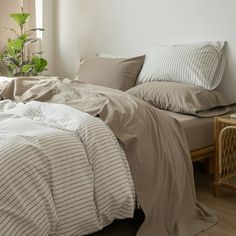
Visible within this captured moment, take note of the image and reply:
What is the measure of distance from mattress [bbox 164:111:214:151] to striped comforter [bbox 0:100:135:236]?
0.68 metres

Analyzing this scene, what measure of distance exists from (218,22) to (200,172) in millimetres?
1091

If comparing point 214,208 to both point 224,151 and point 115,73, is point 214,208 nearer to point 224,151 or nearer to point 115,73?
point 224,151

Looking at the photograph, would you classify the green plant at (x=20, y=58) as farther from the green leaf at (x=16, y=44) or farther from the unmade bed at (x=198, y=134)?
the unmade bed at (x=198, y=134)

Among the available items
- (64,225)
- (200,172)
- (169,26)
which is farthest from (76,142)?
(169,26)

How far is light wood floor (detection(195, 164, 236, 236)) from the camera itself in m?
2.15

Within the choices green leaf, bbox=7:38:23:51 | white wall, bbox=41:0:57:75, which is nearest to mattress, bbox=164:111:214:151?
green leaf, bbox=7:38:23:51

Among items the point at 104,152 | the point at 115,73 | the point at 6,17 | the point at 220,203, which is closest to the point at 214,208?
the point at 220,203

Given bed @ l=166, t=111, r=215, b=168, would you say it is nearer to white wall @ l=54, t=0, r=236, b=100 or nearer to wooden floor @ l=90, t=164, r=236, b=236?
wooden floor @ l=90, t=164, r=236, b=236

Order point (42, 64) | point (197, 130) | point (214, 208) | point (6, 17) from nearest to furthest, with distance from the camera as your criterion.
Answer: point (214, 208), point (197, 130), point (42, 64), point (6, 17)

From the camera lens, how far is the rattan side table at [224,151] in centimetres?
248

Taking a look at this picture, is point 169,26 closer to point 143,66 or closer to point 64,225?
point 143,66

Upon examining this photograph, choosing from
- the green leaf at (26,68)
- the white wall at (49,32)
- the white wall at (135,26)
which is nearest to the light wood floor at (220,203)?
the white wall at (135,26)

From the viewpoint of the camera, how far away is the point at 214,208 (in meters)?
2.42

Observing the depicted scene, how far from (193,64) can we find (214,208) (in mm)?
983
